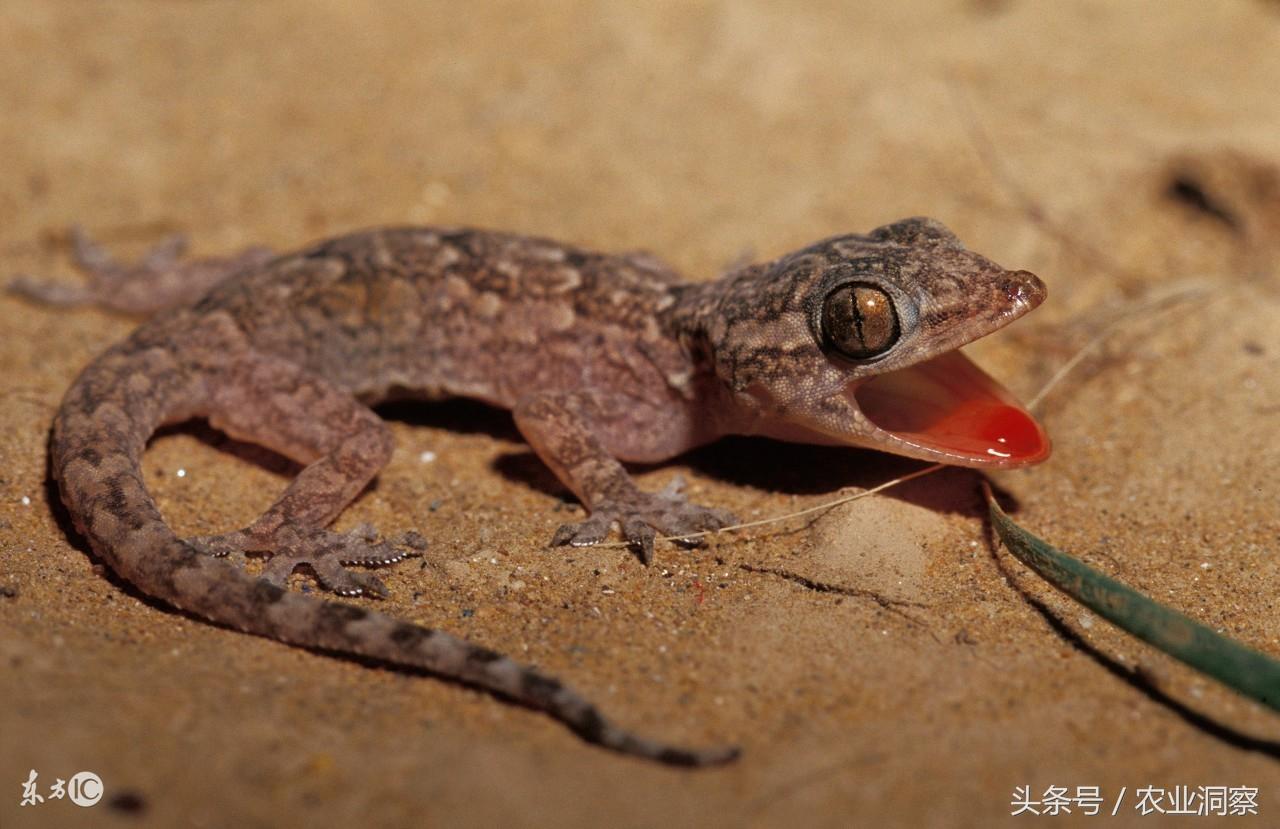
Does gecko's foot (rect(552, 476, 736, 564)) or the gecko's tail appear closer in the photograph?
the gecko's tail

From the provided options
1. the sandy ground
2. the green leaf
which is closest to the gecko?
the sandy ground

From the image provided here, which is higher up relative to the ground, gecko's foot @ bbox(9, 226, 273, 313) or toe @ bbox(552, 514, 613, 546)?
gecko's foot @ bbox(9, 226, 273, 313)

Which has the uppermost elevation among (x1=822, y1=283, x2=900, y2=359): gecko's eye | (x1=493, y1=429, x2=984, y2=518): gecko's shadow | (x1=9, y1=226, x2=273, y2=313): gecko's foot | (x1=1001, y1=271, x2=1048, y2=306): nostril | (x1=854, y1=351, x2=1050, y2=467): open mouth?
(x1=1001, y1=271, x2=1048, y2=306): nostril

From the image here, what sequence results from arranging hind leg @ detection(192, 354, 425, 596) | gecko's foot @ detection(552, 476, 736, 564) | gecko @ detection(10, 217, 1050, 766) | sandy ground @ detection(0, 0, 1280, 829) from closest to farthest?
sandy ground @ detection(0, 0, 1280, 829) → gecko @ detection(10, 217, 1050, 766) → hind leg @ detection(192, 354, 425, 596) → gecko's foot @ detection(552, 476, 736, 564)

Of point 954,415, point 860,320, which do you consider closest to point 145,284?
point 860,320

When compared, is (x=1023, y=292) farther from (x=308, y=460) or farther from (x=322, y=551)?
(x=308, y=460)

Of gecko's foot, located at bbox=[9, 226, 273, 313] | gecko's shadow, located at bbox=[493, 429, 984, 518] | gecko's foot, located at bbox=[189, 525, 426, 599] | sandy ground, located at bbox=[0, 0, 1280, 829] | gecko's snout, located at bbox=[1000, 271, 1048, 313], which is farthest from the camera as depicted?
gecko's foot, located at bbox=[9, 226, 273, 313]

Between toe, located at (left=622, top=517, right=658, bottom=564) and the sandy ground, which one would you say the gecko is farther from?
the sandy ground
